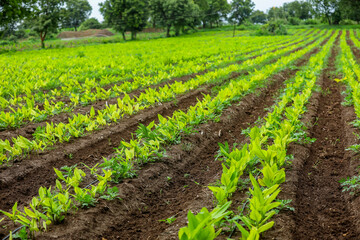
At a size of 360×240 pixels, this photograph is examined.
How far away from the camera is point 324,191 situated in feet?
12.2

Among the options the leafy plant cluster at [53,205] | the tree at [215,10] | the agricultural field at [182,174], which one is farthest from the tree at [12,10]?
the tree at [215,10]

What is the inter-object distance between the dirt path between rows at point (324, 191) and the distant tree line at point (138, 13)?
94.1ft

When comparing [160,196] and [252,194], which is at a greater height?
[252,194]

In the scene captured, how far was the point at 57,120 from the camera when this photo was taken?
21.5ft

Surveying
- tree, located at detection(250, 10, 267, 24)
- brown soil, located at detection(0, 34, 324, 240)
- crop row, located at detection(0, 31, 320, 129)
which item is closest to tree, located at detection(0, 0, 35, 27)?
crop row, located at detection(0, 31, 320, 129)

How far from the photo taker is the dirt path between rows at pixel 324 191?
296cm

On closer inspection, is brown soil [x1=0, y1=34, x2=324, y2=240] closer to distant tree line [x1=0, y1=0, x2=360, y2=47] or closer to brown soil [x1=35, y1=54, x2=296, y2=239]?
brown soil [x1=35, y1=54, x2=296, y2=239]

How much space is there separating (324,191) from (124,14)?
46166 millimetres

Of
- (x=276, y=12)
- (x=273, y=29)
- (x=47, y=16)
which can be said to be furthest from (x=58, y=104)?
(x=276, y=12)

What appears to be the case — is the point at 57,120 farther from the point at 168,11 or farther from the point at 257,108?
the point at 168,11

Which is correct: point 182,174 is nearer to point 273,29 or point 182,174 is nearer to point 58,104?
point 58,104

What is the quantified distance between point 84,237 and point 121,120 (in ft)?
12.3

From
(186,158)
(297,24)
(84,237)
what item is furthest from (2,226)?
(297,24)

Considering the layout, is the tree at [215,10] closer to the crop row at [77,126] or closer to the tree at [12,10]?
the tree at [12,10]
